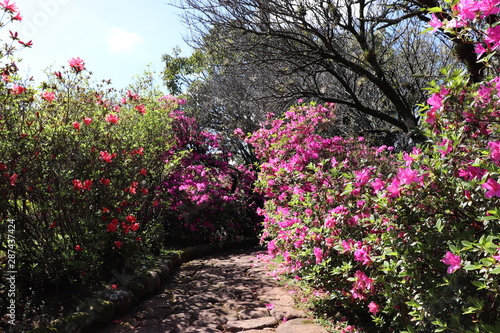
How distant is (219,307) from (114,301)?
4.39 ft

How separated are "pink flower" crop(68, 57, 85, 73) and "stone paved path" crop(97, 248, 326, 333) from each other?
3.16 metres

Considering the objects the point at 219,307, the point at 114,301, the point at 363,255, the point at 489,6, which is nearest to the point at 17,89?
the point at 114,301

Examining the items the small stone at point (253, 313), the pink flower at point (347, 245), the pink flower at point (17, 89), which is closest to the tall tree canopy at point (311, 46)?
the pink flower at point (347, 245)

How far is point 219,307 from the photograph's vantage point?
15.2 ft

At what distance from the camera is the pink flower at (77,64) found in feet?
14.5

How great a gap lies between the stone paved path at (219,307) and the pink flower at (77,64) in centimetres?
316

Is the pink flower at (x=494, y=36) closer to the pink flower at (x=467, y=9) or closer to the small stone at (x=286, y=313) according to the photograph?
the pink flower at (x=467, y=9)

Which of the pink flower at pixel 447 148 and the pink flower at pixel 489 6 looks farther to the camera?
the pink flower at pixel 447 148

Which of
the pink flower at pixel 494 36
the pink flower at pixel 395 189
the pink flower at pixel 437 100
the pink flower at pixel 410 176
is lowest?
the pink flower at pixel 395 189

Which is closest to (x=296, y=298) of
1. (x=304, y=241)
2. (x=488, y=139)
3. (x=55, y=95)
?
(x=304, y=241)

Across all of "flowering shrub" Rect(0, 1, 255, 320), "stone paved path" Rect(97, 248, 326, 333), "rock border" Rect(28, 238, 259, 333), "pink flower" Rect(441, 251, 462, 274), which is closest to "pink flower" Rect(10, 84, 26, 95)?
"flowering shrub" Rect(0, 1, 255, 320)

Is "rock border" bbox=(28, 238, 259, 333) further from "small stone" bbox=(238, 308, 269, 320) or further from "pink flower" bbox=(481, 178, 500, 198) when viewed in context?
"pink flower" bbox=(481, 178, 500, 198)

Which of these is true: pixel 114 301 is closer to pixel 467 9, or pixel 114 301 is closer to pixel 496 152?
pixel 496 152

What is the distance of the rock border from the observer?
3.39m
